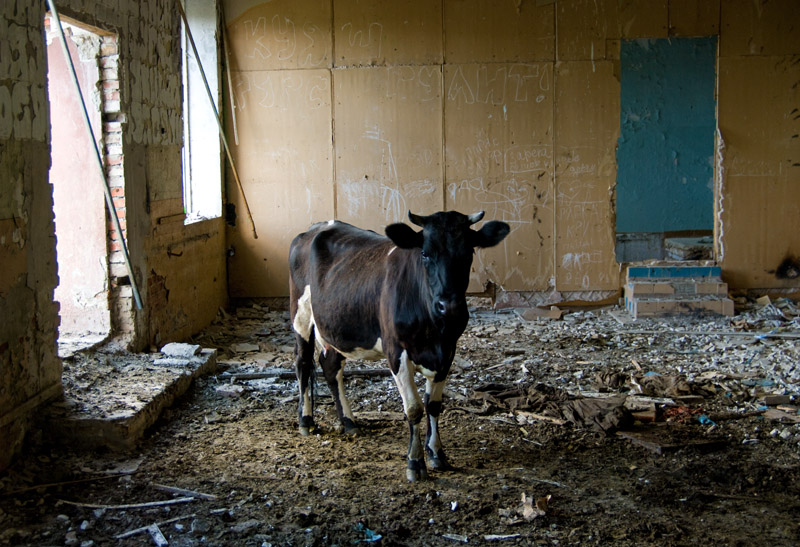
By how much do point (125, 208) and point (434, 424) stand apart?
3.46 m

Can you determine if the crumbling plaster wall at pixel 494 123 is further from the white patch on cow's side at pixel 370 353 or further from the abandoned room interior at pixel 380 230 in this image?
the white patch on cow's side at pixel 370 353

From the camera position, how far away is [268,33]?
9.29 m

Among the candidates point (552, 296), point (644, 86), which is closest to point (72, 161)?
point (552, 296)

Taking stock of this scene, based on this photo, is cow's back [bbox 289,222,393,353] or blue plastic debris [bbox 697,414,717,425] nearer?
cow's back [bbox 289,222,393,353]

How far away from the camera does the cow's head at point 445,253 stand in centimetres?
409

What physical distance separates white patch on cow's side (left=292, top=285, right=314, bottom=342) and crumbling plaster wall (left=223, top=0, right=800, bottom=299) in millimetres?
4202

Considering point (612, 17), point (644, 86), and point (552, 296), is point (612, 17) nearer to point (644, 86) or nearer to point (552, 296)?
point (644, 86)

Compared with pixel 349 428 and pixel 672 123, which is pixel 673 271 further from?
pixel 349 428

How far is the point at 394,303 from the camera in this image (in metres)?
4.47

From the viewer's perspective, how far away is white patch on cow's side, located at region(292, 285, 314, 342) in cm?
543

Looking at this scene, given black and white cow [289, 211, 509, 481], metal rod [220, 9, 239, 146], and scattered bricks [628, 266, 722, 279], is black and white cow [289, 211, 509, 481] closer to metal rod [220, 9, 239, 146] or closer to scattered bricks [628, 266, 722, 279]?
metal rod [220, 9, 239, 146]

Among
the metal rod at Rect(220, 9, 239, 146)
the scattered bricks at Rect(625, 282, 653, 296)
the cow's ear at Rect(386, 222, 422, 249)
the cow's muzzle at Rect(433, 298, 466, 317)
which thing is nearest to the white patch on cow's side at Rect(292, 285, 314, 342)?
the cow's ear at Rect(386, 222, 422, 249)

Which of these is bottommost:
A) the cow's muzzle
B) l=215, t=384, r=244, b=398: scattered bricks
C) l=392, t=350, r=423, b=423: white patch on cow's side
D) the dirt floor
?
the dirt floor

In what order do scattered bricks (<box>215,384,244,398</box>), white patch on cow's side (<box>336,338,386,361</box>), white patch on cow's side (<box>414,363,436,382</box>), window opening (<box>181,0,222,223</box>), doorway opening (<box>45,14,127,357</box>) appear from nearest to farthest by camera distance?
white patch on cow's side (<box>414,363,436,382</box>)
white patch on cow's side (<box>336,338,386,361</box>)
scattered bricks (<box>215,384,244,398</box>)
doorway opening (<box>45,14,127,357</box>)
window opening (<box>181,0,222,223</box>)
